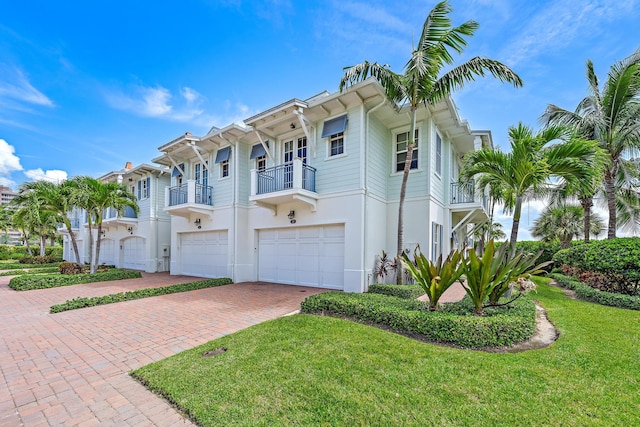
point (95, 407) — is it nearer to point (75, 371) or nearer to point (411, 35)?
point (75, 371)

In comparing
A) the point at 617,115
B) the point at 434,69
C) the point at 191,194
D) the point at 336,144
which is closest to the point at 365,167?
the point at 336,144

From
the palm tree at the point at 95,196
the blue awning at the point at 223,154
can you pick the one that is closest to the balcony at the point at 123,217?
the palm tree at the point at 95,196

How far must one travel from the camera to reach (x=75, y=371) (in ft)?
13.4

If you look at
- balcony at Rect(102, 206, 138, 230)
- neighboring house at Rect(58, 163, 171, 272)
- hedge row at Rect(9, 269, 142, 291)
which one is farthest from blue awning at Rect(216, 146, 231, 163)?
balcony at Rect(102, 206, 138, 230)

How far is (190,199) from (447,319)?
1217 centimetres

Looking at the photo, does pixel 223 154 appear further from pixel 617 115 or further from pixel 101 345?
pixel 617 115

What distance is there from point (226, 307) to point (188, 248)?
29.1 feet

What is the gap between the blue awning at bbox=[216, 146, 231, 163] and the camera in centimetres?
1322

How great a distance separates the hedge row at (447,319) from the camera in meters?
4.48

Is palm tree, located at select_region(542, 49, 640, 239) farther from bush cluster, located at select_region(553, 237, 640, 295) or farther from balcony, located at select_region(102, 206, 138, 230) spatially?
balcony, located at select_region(102, 206, 138, 230)

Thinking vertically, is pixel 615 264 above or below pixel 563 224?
below

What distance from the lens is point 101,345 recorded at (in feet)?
16.8

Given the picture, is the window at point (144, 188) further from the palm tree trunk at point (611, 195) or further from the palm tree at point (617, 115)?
the palm tree trunk at point (611, 195)

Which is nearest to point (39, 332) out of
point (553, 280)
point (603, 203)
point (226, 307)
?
point (226, 307)
